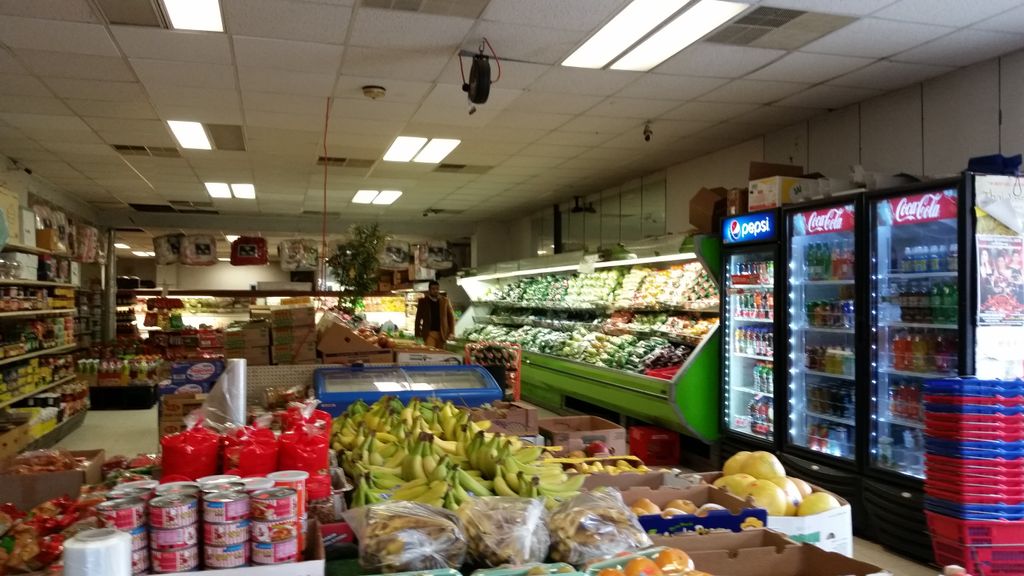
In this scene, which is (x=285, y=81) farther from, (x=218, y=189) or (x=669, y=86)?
(x=218, y=189)

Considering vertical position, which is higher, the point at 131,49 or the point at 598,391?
the point at 131,49

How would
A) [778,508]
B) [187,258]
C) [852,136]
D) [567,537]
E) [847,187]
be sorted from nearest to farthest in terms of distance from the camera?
Answer: [567,537]
[778,508]
[847,187]
[852,136]
[187,258]

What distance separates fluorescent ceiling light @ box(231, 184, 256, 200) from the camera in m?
10.9

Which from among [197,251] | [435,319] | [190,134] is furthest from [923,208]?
[197,251]

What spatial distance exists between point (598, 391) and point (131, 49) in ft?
18.0

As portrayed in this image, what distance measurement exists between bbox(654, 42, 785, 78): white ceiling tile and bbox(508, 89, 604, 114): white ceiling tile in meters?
0.92

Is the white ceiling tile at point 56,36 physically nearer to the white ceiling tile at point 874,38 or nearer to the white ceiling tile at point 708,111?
the white ceiling tile at point 708,111

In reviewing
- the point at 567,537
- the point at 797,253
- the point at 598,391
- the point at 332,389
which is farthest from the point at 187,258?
the point at 567,537

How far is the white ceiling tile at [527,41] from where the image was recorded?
15.4ft

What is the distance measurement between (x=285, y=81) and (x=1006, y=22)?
4980 millimetres

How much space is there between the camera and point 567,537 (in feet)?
6.34

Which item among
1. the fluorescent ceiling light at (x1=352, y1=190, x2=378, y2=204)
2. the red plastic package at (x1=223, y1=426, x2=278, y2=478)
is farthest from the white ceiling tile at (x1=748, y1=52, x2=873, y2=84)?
the fluorescent ceiling light at (x1=352, y1=190, x2=378, y2=204)

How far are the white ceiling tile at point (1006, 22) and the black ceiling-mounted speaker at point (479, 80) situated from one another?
10.1 ft

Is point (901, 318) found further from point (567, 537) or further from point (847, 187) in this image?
point (567, 537)
